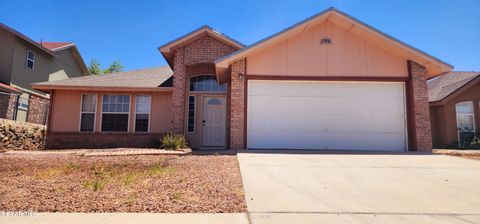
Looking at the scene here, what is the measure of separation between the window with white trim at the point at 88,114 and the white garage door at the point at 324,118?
7.49 m

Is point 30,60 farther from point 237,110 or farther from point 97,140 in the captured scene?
point 237,110

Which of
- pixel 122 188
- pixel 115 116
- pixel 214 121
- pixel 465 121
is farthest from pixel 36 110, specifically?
pixel 465 121

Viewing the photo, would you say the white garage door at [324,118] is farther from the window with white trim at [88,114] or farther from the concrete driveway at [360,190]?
the window with white trim at [88,114]

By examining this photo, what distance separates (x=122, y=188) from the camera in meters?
4.43

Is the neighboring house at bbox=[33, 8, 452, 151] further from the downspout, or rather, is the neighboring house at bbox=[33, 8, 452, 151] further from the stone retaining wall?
the downspout

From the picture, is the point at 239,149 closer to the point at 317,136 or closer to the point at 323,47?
the point at 317,136

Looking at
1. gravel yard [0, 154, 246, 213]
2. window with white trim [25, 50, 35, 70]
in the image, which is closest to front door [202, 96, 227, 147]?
gravel yard [0, 154, 246, 213]

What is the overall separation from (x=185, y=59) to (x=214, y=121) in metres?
2.95

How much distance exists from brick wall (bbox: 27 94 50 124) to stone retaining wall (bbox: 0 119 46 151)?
3.65 meters

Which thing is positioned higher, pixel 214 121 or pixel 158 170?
pixel 214 121

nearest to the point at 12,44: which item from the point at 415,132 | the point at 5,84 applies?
the point at 5,84

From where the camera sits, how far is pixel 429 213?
11.7ft

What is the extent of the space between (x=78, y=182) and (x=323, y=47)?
8.54 meters

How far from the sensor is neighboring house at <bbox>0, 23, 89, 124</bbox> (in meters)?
15.4
